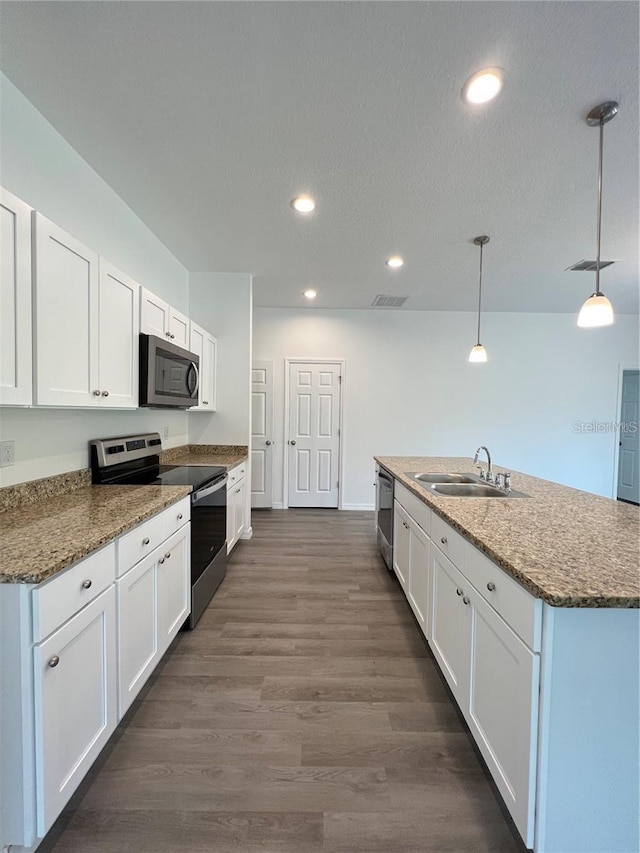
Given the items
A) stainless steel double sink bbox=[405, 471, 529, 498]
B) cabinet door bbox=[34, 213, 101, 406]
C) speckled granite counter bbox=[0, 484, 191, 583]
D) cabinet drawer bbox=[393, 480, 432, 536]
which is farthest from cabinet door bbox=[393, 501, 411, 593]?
cabinet door bbox=[34, 213, 101, 406]

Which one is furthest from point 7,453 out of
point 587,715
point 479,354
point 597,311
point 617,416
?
point 617,416

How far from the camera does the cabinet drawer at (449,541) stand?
4.88ft

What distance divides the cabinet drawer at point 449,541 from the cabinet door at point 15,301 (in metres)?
1.85

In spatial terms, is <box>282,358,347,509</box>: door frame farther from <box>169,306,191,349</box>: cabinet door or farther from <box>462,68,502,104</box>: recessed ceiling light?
<box>462,68,502,104</box>: recessed ceiling light

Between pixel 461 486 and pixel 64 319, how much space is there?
8.03 ft

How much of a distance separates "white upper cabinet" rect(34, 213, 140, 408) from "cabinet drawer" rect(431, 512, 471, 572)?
5.98 ft

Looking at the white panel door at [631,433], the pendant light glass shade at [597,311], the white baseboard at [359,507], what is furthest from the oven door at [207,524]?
the white panel door at [631,433]

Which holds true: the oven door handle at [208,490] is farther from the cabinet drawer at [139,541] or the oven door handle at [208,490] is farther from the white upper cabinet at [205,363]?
Answer: the white upper cabinet at [205,363]

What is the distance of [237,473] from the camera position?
3.31 meters

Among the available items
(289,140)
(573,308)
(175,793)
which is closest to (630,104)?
(289,140)

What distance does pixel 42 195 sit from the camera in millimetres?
1759

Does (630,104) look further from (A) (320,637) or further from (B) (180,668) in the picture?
(B) (180,668)

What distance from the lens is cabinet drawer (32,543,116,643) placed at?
979 mm

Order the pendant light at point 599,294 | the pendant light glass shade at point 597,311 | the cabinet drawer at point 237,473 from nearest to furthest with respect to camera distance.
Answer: the pendant light at point 599,294 < the pendant light glass shade at point 597,311 < the cabinet drawer at point 237,473
